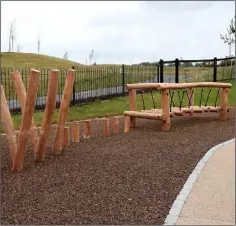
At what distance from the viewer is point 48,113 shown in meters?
5.53

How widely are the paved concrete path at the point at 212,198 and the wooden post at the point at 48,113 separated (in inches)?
81.1

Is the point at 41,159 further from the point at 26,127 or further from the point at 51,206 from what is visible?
the point at 51,206

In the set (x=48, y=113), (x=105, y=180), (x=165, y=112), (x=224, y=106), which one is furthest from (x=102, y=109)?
(x=105, y=180)

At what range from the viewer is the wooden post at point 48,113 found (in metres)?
5.45

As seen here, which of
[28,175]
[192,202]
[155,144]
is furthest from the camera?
[155,144]

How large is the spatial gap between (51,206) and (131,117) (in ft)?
16.4

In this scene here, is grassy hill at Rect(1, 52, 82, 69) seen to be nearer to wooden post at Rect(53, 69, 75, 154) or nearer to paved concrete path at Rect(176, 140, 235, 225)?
wooden post at Rect(53, 69, 75, 154)

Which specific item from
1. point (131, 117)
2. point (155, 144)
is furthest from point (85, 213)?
point (131, 117)

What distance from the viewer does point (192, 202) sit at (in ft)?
13.2

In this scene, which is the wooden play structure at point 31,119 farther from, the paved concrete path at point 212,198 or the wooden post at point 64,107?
the paved concrete path at point 212,198

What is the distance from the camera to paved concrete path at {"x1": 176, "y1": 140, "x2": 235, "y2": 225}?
359cm

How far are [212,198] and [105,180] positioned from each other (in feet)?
4.13

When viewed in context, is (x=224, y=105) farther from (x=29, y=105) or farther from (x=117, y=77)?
(x=117, y=77)

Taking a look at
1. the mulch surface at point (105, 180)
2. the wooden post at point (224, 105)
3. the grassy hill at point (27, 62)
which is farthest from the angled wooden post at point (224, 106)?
the grassy hill at point (27, 62)
